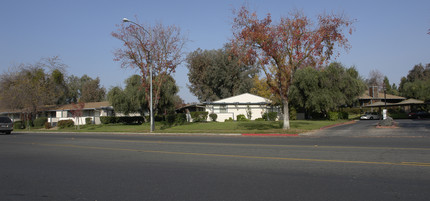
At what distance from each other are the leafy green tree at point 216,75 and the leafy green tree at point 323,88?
22.4 m

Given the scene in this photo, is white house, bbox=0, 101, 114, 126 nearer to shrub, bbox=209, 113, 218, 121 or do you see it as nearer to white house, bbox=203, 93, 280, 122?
shrub, bbox=209, 113, 218, 121

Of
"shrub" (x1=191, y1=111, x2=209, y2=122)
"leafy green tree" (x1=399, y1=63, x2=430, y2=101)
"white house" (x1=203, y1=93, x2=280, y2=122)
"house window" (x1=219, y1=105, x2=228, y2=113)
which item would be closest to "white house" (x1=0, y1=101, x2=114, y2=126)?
"shrub" (x1=191, y1=111, x2=209, y2=122)

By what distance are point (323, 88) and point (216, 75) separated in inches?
1055

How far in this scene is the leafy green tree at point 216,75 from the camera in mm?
65250

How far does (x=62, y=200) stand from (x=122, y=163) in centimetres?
434

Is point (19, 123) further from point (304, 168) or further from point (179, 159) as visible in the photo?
point (304, 168)

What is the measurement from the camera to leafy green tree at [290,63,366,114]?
40966 millimetres

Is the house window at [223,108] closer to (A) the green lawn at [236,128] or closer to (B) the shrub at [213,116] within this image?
(B) the shrub at [213,116]

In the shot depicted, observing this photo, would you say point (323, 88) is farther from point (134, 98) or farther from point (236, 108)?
point (134, 98)

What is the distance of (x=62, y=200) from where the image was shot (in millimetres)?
6121

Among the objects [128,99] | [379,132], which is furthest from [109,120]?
[379,132]

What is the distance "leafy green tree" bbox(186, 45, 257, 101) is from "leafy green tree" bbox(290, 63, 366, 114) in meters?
22.4

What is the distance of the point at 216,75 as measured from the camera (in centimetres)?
6488

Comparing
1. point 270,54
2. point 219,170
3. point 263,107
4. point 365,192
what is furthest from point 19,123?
point 365,192
